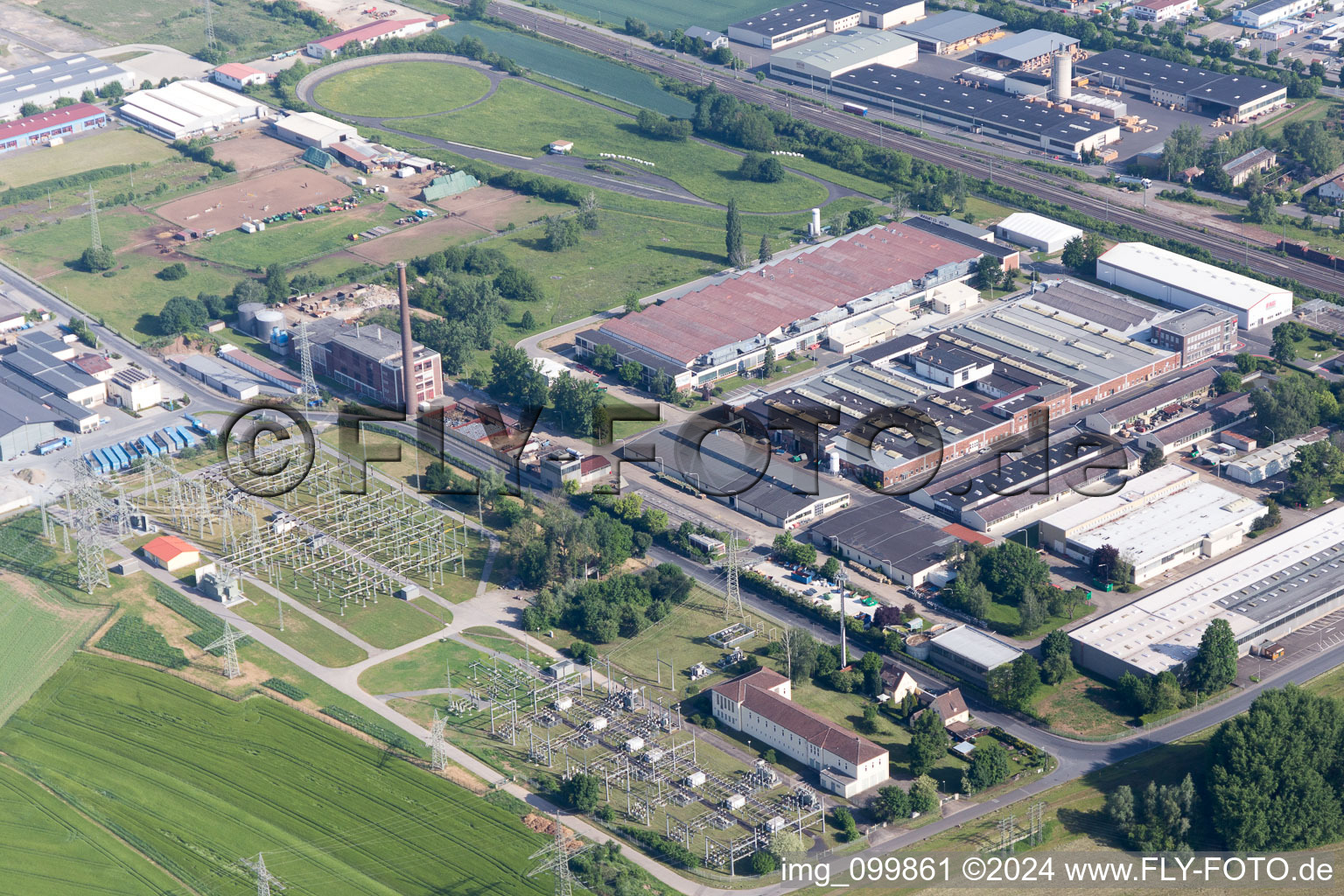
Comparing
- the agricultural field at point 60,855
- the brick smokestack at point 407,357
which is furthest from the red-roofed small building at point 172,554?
the brick smokestack at point 407,357

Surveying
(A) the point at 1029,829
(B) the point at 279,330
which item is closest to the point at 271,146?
(B) the point at 279,330

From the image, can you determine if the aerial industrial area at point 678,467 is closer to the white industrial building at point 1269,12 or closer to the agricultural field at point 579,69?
the agricultural field at point 579,69

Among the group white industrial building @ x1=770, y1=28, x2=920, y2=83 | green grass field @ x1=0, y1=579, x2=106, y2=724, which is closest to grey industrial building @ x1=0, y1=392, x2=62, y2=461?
green grass field @ x1=0, y1=579, x2=106, y2=724

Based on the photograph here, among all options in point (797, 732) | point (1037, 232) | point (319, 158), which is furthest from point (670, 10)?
point (797, 732)

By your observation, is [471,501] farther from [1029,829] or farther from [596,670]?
[1029,829]

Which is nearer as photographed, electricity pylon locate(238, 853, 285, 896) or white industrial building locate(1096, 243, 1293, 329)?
electricity pylon locate(238, 853, 285, 896)

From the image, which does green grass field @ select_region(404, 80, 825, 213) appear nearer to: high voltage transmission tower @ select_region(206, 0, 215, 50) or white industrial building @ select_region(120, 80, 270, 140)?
white industrial building @ select_region(120, 80, 270, 140)
